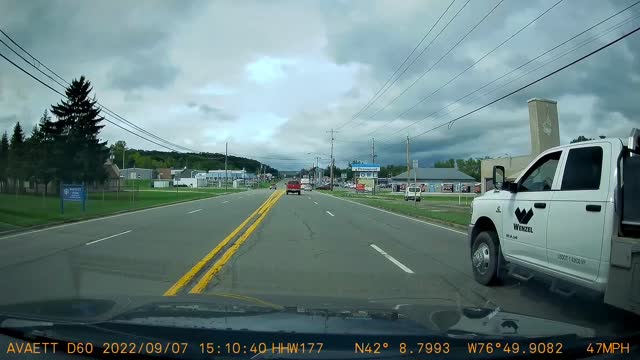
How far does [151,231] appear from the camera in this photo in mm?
15938

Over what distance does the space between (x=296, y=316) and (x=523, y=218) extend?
155 inches

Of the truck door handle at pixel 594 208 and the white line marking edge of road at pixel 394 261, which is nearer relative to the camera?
the truck door handle at pixel 594 208

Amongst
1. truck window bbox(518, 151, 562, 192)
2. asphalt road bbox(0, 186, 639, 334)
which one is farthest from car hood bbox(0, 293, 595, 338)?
truck window bbox(518, 151, 562, 192)

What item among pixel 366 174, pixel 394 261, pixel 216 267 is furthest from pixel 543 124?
pixel 366 174

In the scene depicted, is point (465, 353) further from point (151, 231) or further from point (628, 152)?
point (151, 231)

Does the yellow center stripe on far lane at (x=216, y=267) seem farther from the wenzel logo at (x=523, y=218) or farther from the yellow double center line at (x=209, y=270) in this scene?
the wenzel logo at (x=523, y=218)

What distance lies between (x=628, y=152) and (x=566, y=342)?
2443mm

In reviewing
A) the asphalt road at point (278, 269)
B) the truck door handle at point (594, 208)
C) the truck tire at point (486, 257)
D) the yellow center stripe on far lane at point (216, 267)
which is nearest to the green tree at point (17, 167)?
the asphalt road at point (278, 269)

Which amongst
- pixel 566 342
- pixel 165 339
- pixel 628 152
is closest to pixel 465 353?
pixel 566 342

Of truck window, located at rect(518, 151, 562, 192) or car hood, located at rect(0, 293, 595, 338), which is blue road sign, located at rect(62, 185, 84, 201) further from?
truck window, located at rect(518, 151, 562, 192)

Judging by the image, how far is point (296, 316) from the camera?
4027 millimetres

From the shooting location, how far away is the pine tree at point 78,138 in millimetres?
47250

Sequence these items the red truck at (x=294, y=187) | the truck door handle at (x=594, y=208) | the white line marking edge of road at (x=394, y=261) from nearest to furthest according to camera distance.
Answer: the truck door handle at (x=594, y=208), the white line marking edge of road at (x=394, y=261), the red truck at (x=294, y=187)

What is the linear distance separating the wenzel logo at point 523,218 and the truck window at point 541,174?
1.13 feet
